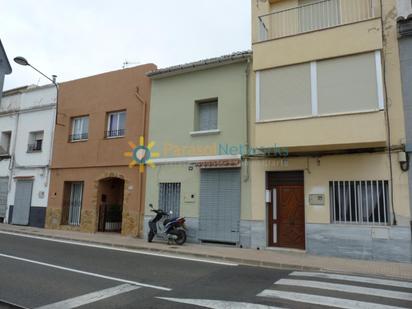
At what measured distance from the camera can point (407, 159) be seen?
32.0 ft

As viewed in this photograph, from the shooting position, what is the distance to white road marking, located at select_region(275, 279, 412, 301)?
6316mm

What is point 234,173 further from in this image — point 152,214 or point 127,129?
point 127,129

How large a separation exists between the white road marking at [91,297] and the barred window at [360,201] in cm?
664

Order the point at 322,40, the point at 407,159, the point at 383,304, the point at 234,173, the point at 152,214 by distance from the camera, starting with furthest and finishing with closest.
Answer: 1. the point at 152,214
2. the point at 234,173
3. the point at 322,40
4. the point at 407,159
5. the point at 383,304

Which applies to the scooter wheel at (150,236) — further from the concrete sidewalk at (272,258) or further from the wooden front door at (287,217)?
the wooden front door at (287,217)

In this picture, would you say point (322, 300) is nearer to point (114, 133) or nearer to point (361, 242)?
point (361, 242)

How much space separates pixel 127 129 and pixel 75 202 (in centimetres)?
451

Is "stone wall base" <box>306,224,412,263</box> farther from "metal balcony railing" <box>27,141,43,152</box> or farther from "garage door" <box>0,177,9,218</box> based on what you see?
"garage door" <box>0,177,9,218</box>

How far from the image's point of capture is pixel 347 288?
22.2 ft

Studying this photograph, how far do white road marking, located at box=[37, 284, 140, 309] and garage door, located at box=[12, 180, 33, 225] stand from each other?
42.2 ft

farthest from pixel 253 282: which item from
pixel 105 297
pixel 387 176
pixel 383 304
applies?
pixel 387 176

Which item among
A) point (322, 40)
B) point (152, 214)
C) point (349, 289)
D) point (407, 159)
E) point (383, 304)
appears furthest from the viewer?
point (152, 214)

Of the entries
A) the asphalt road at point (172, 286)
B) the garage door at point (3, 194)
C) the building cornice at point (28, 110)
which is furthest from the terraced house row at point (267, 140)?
the asphalt road at point (172, 286)

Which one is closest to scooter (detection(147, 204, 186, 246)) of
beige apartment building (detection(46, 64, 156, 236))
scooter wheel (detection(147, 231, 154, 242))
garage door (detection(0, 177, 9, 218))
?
scooter wheel (detection(147, 231, 154, 242))
